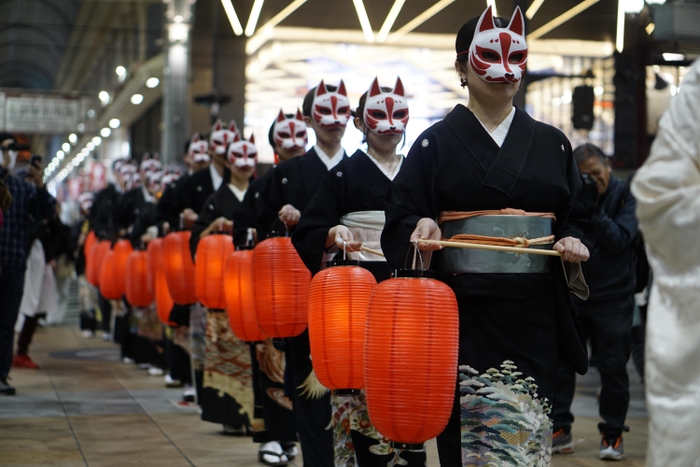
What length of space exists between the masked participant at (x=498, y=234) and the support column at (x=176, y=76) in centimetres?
1311

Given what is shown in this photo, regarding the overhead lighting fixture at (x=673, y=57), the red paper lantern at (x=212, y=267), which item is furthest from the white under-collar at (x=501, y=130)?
the overhead lighting fixture at (x=673, y=57)

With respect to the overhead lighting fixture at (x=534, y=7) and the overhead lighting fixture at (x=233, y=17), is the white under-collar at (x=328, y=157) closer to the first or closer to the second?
the overhead lighting fixture at (x=534, y=7)

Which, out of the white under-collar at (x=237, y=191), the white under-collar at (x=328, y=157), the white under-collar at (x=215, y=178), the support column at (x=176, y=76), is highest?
the support column at (x=176, y=76)

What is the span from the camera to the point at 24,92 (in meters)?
23.7

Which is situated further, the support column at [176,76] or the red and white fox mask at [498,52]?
the support column at [176,76]

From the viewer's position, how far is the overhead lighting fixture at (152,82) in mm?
22058

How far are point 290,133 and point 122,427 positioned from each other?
2613mm

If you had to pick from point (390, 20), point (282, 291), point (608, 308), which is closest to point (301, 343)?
point (282, 291)

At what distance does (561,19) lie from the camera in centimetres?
1850

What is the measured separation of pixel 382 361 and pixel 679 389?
1.06m

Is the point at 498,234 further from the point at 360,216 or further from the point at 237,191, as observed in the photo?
the point at 237,191

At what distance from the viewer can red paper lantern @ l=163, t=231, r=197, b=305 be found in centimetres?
830

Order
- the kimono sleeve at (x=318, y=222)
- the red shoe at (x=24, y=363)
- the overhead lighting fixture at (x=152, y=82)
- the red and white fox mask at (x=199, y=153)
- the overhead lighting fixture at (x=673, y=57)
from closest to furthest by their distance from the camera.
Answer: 1. the kimono sleeve at (x=318, y=222)
2. the overhead lighting fixture at (x=673, y=57)
3. the red and white fox mask at (x=199, y=153)
4. the red shoe at (x=24, y=363)
5. the overhead lighting fixture at (x=152, y=82)

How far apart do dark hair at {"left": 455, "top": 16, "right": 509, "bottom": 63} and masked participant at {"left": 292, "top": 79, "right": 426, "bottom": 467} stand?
2.74ft
